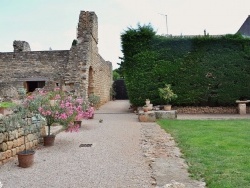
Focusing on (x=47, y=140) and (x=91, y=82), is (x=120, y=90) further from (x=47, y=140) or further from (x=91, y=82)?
→ (x=47, y=140)

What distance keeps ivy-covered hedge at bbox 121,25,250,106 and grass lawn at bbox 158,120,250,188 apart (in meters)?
6.77

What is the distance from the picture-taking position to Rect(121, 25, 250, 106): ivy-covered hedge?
53.5 ft

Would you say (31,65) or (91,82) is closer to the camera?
(91,82)

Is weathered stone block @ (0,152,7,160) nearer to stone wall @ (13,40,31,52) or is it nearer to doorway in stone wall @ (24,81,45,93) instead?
doorway in stone wall @ (24,81,45,93)

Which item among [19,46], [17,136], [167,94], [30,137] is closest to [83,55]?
[167,94]

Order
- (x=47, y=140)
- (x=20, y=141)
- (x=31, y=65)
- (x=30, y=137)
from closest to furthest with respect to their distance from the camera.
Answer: (x=20, y=141), (x=30, y=137), (x=47, y=140), (x=31, y=65)

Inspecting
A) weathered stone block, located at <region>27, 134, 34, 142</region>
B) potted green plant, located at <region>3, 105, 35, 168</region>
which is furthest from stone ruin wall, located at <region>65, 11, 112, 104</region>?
potted green plant, located at <region>3, 105, 35, 168</region>

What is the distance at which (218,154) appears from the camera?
6.16m


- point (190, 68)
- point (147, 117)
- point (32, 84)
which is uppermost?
point (190, 68)

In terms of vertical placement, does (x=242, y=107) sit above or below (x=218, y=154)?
above

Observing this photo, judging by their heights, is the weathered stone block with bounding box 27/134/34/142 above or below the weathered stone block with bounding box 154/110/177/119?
below

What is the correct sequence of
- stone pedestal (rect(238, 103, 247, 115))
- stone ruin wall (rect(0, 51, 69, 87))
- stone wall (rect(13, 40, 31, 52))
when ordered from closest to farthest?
stone pedestal (rect(238, 103, 247, 115)), stone ruin wall (rect(0, 51, 69, 87)), stone wall (rect(13, 40, 31, 52))

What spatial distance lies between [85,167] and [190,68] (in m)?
11.9

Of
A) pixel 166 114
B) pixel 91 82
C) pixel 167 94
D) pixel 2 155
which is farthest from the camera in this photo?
pixel 91 82
